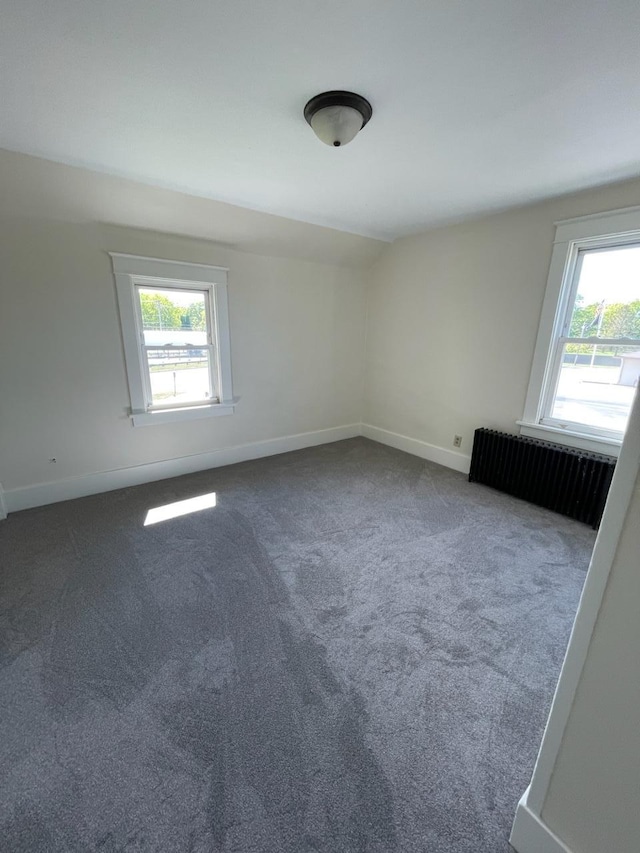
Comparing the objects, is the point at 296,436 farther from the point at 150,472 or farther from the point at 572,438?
the point at 572,438

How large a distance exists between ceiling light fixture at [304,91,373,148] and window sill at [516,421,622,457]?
2.61 m

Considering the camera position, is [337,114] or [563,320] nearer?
[337,114]

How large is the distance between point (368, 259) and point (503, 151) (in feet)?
7.34

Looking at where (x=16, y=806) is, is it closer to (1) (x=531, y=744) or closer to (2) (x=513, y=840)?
(2) (x=513, y=840)

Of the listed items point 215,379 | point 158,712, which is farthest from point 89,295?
point 158,712

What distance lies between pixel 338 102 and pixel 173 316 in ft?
7.37

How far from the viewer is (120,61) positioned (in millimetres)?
1368

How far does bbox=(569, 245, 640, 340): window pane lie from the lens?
8.13ft

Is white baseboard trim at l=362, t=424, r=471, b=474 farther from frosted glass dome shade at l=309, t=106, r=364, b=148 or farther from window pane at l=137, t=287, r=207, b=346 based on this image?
frosted glass dome shade at l=309, t=106, r=364, b=148

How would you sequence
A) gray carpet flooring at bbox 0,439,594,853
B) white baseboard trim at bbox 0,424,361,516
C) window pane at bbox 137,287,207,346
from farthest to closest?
1. window pane at bbox 137,287,207,346
2. white baseboard trim at bbox 0,424,361,516
3. gray carpet flooring at bbox 0,439,594,853

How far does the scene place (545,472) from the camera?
2879 mm

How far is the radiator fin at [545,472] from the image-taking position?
262cm

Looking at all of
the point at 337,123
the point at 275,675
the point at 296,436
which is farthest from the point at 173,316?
the point at 275,675

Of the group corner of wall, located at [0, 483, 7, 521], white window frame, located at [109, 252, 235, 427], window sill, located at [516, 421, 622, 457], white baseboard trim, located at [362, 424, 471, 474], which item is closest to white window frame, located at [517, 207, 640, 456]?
window sill, located at [516, 421, 622, 457]
